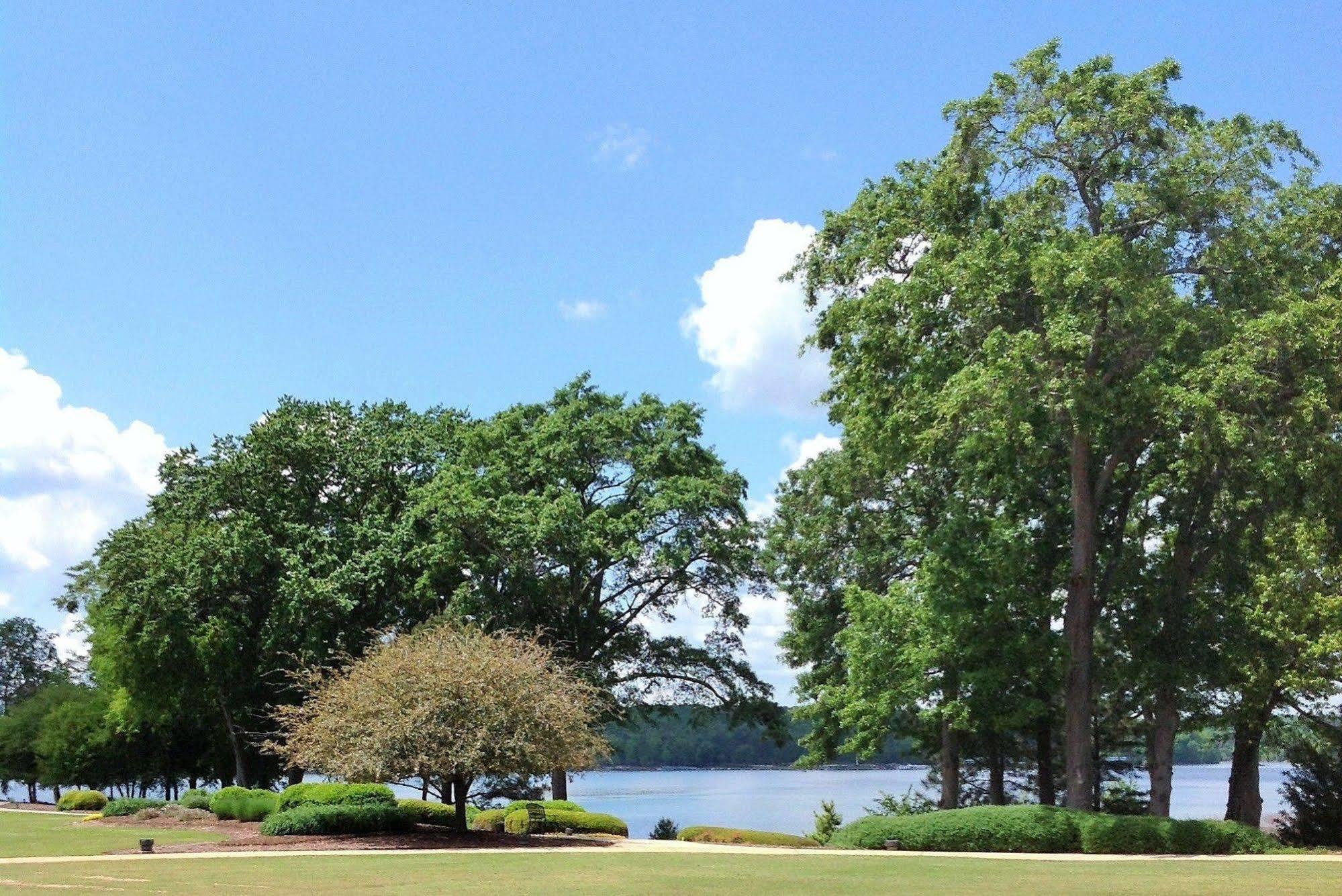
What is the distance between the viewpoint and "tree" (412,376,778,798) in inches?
1624

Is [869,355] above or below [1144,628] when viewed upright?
above

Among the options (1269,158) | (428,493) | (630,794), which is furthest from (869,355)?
(630,794)

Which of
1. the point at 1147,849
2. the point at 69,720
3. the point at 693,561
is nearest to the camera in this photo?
the point at 1147,849

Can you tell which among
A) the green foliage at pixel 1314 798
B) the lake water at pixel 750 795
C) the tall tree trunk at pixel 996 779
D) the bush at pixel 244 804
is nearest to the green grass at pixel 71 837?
the bush at pixel 244 804

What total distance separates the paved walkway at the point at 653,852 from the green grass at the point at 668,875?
0.68 metres

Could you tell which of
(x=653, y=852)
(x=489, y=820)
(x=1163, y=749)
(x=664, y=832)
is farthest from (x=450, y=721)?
(x=1163, y=749)

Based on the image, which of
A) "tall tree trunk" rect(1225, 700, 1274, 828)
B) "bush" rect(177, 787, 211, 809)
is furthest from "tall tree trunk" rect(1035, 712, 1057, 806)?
"bush" rect(177, 787, 211, 809)

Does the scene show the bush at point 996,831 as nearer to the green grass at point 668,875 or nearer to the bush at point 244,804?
the green grass at point 668,875

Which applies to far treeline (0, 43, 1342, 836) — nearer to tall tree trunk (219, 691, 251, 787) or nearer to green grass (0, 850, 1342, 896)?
tall tree trunk (219, 691, 251, 787)

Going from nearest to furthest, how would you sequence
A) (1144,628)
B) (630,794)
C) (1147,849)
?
(1147,849)
(1144,628)
(630,794)

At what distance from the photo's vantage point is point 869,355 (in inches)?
1262

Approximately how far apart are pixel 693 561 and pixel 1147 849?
63.5 ft

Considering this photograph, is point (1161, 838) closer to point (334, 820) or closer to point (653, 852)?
point (653, 852)

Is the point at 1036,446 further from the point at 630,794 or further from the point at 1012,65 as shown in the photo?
the point at 630,794
